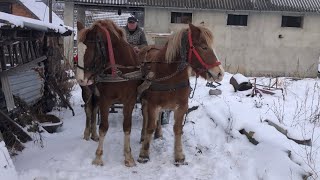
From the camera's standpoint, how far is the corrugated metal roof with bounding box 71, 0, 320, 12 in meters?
23.3

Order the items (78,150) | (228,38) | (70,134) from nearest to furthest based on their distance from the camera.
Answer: (78,150) → (70,134) → (228,38)

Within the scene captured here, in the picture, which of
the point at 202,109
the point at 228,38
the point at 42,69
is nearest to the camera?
the point at 202,109

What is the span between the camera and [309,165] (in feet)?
14.8

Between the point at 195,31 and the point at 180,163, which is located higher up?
the point at 195,31

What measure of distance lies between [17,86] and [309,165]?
5443 mm

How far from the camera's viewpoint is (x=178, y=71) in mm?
5105

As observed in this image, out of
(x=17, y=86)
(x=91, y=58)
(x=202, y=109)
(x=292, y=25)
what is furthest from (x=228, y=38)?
(x=91, y=58)

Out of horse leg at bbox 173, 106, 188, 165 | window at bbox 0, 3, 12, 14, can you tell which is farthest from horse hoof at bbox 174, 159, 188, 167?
window at bbox 0, 3, 12, 14

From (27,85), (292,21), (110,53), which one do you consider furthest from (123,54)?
(292,21)

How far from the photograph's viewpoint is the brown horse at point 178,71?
4.85m

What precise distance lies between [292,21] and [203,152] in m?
21.8

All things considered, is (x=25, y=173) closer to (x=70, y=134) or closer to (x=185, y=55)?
(x=70, y=134)

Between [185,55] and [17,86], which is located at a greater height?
[185,55]

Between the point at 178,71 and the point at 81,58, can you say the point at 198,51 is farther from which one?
the point at 81,58
